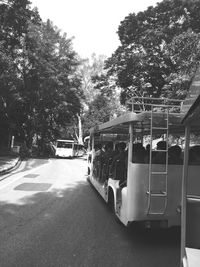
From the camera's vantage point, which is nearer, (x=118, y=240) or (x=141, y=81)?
(x=118, y=240)

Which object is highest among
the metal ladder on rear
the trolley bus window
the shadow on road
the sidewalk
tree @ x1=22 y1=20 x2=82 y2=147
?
tree @ x1=22 y1=20 x2=82 y2=147

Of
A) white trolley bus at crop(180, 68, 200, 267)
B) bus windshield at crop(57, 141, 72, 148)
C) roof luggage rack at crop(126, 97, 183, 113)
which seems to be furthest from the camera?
bus windshield at crop(57, 141, 72, 148)

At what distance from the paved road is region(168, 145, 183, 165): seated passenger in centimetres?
154

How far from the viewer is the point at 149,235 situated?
6023mm

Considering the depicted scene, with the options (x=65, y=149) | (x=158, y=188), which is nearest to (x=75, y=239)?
(x=158, y=188)

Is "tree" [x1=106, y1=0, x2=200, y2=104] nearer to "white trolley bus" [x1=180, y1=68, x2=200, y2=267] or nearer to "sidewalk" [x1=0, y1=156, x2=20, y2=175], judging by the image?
"sidewalk" [x1=0, y1=156, x2=20, y2=175]

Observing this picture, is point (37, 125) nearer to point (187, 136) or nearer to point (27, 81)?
point (27, 81)

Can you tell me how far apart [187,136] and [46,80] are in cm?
2842

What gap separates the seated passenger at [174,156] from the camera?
232 inches

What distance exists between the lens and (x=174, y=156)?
6043 millimetres

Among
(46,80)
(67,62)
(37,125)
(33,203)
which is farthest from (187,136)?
(37,125)

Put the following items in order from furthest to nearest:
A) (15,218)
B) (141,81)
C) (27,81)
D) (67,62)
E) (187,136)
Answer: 1. (67,62)
2. (27,81)
3. (141,81)
4. (15,218)
5. (187,136)

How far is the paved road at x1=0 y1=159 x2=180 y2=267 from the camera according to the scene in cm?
463

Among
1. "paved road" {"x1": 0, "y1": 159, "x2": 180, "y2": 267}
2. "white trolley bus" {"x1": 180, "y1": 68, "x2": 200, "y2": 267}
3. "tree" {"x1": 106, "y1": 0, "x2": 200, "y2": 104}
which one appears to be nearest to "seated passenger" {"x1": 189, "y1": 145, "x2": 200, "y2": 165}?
"paved road" {"x1": 0, "y1": 159, "x2": 180, "y2": 267}
